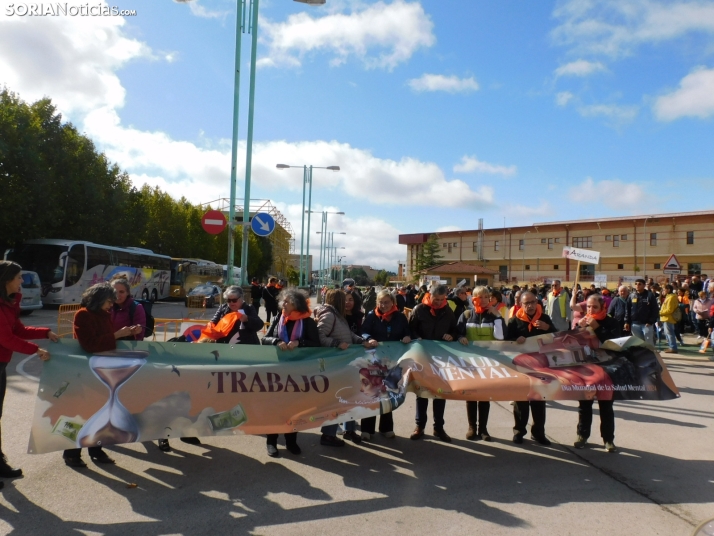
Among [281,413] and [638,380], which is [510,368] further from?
[281,413]

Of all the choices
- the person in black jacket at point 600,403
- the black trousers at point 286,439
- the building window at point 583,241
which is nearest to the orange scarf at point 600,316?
the person in black jacket at point 600,403

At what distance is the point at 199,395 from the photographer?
194 inches

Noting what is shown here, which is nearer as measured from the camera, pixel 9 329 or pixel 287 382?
pixel 9 329

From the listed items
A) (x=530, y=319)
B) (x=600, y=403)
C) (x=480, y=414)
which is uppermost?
(x=530, y=319)

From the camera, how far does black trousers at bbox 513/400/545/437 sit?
6062 millimetres

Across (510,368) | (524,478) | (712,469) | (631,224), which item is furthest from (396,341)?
(631,224)

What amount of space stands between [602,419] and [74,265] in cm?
2684

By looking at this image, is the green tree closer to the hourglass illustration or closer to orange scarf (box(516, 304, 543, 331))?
orange scarf (box(516, 304, 543, 331))

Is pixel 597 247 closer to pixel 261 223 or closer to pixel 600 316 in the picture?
pixel 261 223

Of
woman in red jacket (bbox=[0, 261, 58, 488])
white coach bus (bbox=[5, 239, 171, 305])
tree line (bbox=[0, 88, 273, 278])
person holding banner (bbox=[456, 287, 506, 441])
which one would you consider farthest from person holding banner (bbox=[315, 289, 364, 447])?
white coach bus (bbox=[5, 239, 171, 305])

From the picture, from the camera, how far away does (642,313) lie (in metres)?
12.6

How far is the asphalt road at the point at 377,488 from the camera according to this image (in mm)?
3998

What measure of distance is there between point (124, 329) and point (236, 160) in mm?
10439

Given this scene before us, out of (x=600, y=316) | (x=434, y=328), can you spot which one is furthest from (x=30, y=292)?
(x=600, y=316)
